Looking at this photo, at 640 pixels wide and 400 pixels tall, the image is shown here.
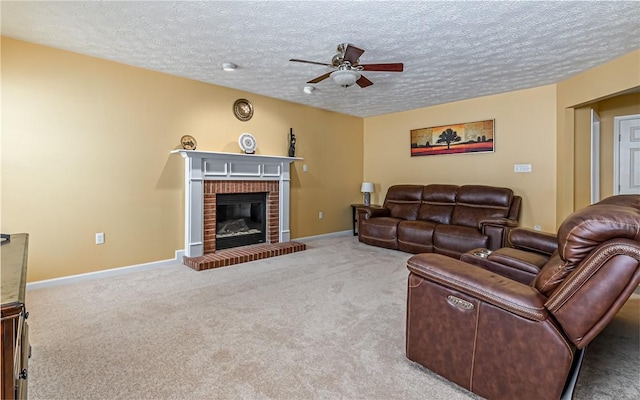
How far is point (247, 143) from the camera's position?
186 inches

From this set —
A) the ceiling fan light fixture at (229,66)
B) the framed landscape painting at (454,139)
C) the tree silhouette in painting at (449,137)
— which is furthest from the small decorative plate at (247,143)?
the tree silhouette in painting at (449,137)

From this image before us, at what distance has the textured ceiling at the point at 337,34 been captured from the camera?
244cm

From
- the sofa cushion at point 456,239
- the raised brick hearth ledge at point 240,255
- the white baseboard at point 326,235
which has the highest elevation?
the sofa cushion at point 456,239

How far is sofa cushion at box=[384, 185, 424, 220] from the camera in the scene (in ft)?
17.9

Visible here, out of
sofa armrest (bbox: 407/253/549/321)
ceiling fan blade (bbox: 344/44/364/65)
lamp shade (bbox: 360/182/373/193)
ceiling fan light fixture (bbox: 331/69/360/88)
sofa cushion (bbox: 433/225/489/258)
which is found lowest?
sofa cushion (bbox: 433/225/489/258)

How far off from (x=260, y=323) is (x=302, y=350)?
52 centimetres

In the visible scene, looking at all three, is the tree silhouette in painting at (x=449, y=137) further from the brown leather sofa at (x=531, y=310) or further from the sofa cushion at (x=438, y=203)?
the brown leather sofa at (x=531, y=310)

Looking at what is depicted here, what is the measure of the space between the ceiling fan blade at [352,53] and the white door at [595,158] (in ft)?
13.1

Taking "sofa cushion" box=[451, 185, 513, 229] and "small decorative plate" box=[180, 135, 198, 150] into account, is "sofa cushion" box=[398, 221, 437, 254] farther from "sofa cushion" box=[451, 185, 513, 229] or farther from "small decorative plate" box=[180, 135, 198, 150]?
"small decorative plate" box=[180, 135, 198, 150]

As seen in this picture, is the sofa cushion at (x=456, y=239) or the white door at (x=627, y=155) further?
the white door at (x=627, y=155)

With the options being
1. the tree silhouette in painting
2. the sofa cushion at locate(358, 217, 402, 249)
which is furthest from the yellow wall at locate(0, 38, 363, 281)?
the tree silhouette in painting

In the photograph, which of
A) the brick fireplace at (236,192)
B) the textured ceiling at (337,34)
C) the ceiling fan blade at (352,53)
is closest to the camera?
the textured ceiling at (337,34)

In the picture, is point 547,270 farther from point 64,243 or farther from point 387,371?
point 64,243

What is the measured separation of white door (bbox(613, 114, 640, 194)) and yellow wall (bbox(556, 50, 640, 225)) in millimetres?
653
